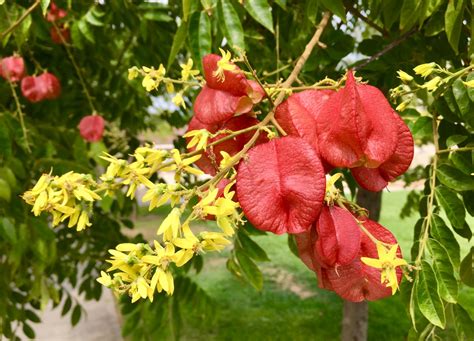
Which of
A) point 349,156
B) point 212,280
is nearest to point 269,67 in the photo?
point 349,156

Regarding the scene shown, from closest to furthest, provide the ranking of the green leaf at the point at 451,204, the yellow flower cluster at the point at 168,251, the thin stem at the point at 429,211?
the yellow flower cluster at the point at 168,251 → the thin stem at the point at 429,211 → the green leaf at the point at 451,204

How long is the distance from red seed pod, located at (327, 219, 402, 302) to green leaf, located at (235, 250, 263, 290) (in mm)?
569

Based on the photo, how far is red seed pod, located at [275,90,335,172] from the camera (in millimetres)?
622

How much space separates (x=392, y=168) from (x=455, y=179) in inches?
7.9

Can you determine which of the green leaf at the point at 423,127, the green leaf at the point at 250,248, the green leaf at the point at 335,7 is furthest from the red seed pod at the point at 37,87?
the green leaf at the point at 423,127

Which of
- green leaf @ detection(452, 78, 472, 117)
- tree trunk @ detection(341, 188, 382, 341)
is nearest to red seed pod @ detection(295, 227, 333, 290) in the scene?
green leaf @ detection(452, 78, 472, 117)

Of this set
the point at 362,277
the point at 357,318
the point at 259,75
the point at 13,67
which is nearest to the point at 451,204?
the point at 362,277

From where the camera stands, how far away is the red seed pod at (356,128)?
61 centimetres

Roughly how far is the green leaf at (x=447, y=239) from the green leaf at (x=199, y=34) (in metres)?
0.50

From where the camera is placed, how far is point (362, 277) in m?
0.64

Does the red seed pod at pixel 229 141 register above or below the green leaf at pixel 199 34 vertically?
below

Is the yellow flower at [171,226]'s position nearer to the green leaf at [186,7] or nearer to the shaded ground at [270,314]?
the green leaf at [186,7]

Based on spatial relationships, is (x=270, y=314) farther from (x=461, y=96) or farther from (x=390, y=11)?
(x=461, y=96)

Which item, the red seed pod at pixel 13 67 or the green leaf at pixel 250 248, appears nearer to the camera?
the green leaf at pixel 250 248
